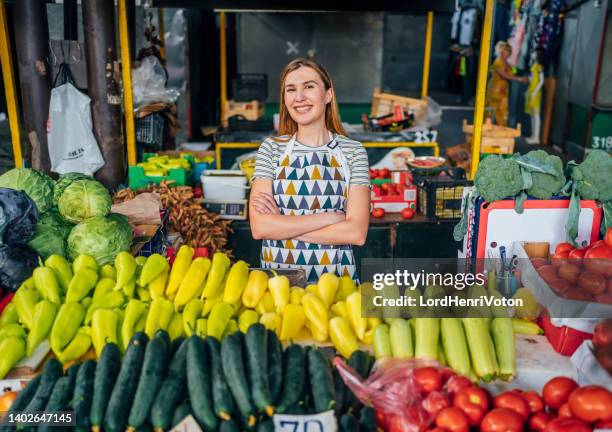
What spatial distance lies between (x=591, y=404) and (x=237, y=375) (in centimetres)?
116

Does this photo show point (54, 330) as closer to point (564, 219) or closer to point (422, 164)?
point (564, 219)

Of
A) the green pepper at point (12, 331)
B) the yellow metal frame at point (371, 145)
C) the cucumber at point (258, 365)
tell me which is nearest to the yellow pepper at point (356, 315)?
the cucumber at point (258, 365)

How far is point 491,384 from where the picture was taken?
2328mm

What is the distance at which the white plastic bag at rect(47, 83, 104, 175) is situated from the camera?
19.7 feet

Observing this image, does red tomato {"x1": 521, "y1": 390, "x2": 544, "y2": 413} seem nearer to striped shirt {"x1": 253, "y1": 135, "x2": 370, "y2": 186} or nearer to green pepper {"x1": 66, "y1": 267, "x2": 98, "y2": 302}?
striped shirt {"x1": 253, "y1": 135, "x2": 370, "y2": 186}

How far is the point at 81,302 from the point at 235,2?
5183 mm

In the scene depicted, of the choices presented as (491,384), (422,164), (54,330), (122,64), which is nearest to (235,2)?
(122,64)

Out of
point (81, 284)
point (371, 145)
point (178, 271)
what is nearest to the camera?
point (81, 284)

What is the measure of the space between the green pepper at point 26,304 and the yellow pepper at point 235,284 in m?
0.83

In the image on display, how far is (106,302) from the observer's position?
8.73 feet

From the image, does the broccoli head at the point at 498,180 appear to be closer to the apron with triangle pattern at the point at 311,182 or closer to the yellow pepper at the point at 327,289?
the apron with triangle pattern at the point at 311,182

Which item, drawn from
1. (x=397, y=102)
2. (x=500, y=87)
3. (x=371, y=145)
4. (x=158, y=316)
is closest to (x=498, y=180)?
(x=158, y=316)

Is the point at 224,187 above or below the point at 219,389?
below

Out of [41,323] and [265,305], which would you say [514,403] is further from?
[41,323]
